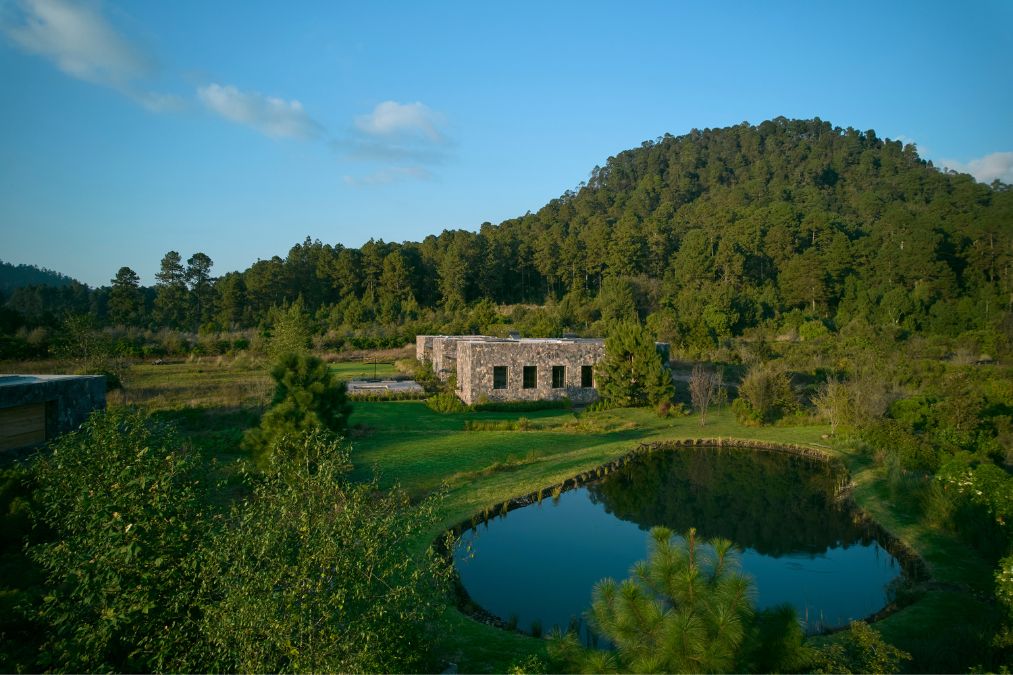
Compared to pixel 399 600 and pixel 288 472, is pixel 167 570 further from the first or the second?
pixel 399 600

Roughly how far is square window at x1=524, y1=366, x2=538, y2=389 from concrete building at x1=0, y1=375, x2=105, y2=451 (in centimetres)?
1332

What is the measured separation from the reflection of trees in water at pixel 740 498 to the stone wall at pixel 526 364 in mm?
6895

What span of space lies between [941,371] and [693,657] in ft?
69.4

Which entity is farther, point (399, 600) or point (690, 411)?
point (690, 411)

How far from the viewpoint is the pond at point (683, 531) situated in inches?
319

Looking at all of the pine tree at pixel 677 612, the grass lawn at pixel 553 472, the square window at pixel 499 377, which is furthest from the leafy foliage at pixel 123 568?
the square window at pixel 499 377

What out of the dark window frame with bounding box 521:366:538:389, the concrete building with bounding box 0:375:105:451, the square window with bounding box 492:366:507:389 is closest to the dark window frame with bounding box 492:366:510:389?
the square window with bounding box 492:366:507:389

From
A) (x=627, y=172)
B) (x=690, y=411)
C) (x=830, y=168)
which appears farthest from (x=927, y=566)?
(x=627, y=172)

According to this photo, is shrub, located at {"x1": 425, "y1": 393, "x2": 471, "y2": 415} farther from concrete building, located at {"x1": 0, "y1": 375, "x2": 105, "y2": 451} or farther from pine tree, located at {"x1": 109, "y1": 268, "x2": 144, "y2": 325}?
pine tree, located at {"x1": 109, "y1": 268, "x2": 144, "y2": 325}

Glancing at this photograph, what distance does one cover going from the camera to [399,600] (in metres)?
4.13

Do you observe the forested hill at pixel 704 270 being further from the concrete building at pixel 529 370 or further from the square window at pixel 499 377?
the square window at pixel 499 377

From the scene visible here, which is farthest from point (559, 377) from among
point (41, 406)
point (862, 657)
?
point (862, 657)

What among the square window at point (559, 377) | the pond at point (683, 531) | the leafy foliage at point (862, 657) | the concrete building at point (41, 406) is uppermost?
the concrete building at point (41, 406)

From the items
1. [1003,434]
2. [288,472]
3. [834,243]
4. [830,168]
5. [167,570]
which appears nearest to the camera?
[167,570]
